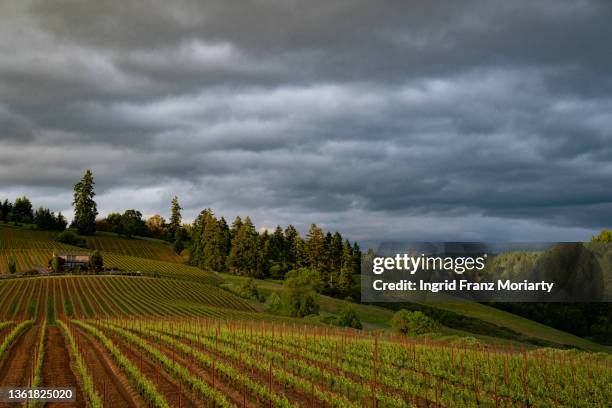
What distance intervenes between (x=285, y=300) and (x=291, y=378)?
65881 mm

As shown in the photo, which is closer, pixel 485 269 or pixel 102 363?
pixel 102 363

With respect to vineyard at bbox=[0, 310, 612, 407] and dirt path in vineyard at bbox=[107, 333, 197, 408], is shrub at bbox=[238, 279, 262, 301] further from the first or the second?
dirt path in vineyard at bbox=[107, 333, 197, 408]

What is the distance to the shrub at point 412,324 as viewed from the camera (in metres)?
67.6

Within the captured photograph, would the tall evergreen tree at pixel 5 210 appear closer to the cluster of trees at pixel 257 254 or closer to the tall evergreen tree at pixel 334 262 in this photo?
the cluster of trees at pixel 257 254

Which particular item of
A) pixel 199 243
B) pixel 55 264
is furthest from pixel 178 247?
pixel 55 264

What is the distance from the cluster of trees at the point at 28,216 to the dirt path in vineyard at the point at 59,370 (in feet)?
420

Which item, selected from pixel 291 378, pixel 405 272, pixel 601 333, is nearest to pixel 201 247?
pixel 405 272

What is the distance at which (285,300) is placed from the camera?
9156cm

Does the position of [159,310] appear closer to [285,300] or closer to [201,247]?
[285,300]

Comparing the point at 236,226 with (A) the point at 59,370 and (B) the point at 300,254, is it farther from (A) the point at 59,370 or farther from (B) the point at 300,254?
(A) the point at 59,370

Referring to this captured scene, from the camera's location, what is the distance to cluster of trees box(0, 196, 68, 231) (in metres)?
157

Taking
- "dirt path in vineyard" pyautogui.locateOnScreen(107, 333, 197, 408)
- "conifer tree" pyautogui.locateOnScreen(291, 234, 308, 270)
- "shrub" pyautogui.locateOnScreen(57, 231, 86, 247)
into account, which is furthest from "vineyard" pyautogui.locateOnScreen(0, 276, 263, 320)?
"shrub" pyautogui.locateOnScreen(57, 231, 86, 247)

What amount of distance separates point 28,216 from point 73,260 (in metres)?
86.9

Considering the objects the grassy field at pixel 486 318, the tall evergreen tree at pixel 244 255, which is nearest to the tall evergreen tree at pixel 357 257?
the tall evergreen tree at pixel 244 255
